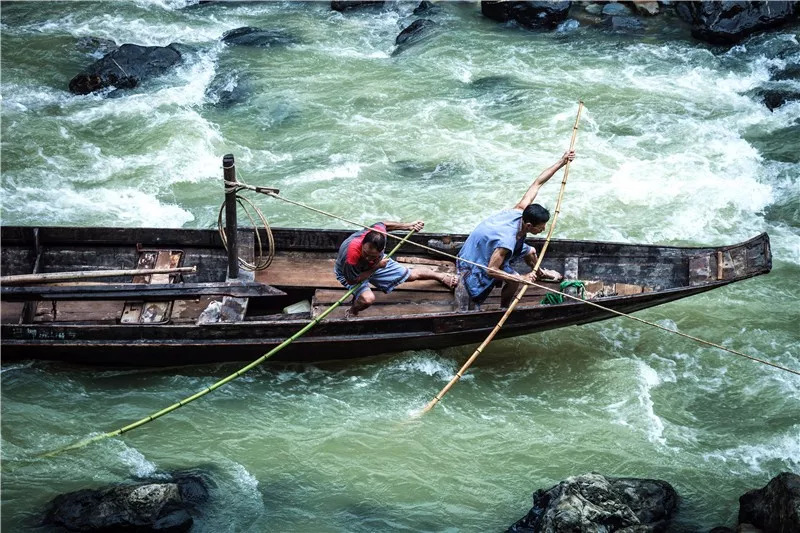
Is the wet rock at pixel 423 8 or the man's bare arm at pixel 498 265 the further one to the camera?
the wet rock at pixel 423 8

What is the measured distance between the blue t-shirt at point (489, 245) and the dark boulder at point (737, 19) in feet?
30.6

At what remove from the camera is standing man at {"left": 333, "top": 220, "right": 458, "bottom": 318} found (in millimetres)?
9078

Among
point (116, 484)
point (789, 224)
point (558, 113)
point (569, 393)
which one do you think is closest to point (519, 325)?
point (569, 393)

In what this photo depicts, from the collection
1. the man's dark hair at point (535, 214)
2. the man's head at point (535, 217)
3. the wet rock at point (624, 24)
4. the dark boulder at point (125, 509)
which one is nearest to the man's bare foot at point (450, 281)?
the man's head at point (535, 217)

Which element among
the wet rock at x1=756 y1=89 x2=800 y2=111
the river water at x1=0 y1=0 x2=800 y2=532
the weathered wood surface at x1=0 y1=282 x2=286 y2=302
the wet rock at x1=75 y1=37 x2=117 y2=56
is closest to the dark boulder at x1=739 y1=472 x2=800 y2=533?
the river water at x1=0 y1=0 x2=800 y2=532

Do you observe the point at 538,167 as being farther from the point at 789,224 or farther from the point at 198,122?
the point at 198,122

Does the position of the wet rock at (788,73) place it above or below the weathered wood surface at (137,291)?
above

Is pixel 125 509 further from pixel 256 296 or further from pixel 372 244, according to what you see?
pixel 372 244

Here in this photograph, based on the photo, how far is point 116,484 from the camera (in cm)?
854

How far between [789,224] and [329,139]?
6.73m

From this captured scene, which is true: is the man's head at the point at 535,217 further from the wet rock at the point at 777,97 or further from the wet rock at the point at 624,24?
the wet rock at the point at 624,24

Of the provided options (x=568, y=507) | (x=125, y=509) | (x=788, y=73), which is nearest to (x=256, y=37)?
(x=788, y=73)

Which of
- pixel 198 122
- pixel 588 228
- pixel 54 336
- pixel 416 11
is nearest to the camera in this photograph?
pixel 54 336

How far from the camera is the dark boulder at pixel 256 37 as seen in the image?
1711 cm
